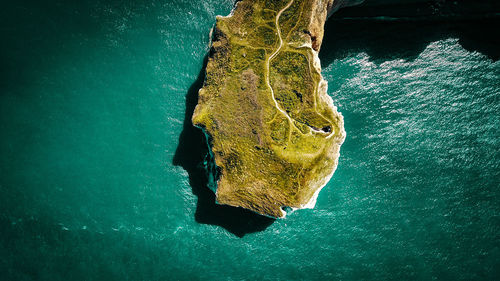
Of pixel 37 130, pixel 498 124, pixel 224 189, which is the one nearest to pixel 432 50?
pixel 498 124

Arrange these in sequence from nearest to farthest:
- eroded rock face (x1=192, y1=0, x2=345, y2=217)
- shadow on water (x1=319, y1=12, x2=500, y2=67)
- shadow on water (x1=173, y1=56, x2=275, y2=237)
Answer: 1. eroded rock face (x1=192, y1=0, x2=345, y2=217)
2. shadow on water (x1=173, y1=56, x2=275, y2=237)
3. shadow on water (x1=319, y1=12, x2=500, y2=67)

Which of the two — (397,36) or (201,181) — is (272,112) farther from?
(397,36)

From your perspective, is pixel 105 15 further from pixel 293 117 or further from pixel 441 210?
pixel 441 210

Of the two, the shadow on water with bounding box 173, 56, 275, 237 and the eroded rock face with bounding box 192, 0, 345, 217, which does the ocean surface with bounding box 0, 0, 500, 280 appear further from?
the eroded rock face with bounding box 192, 0, 345, 217

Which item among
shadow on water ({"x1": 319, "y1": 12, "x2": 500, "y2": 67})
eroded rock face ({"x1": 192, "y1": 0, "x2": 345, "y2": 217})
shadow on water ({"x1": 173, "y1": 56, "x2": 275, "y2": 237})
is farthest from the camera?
shadow on water ({"x1": 319, "y1": 12, "x2": 500, "y2": 67})

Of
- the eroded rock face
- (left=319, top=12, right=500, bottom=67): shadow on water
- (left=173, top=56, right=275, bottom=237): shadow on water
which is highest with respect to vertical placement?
(left=319, top=12, right=500, bottom=67): shadow on water

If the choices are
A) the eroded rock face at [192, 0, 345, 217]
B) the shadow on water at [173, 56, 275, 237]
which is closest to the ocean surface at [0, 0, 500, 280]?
the shadow on water at [173, 56, 275, 237]

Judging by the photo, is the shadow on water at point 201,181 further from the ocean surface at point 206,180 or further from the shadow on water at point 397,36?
the shadow on water at point 397,36
